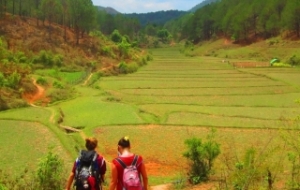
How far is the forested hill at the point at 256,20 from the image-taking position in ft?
257

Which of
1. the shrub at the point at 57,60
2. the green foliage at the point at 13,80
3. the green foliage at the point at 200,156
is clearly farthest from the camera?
the shrub at the point at 57,60

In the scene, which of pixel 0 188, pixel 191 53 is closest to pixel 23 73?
pixel 0 188

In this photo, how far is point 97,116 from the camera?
25250 millimetres

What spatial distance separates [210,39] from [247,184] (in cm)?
10535

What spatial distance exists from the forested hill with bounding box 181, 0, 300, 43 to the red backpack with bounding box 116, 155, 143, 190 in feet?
247

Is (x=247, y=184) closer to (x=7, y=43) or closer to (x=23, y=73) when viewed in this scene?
(x=23, y=73)

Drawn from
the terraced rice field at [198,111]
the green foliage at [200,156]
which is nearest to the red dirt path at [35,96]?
the terraced rice field at [198,111]

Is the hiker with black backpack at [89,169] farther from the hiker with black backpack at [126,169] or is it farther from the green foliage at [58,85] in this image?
the green foliage at [58,85]

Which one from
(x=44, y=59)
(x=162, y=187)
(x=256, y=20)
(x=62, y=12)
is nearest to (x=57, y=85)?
(x=44, y=59)

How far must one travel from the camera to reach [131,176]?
710cm

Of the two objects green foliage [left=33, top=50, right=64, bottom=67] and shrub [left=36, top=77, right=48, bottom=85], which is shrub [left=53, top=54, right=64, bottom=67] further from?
shrub [left=36, top=77, right=48, bottom=85]

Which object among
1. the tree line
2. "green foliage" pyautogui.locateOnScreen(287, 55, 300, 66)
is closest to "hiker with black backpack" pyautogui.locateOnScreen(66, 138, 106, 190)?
the tree line

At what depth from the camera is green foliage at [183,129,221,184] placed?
14.2 meters

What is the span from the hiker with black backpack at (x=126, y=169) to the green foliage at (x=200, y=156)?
23.8 ft
